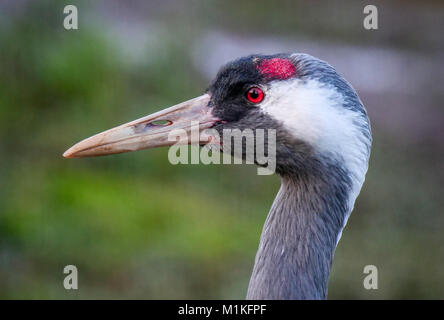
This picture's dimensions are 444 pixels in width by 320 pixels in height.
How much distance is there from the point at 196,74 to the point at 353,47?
2.78m

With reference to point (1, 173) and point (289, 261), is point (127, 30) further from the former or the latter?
point (289, 261)

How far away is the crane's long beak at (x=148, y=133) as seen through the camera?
3160 millimetres

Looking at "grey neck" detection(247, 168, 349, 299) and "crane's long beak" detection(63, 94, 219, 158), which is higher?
"crane's long beak" detection(63, 94, 219, 158)

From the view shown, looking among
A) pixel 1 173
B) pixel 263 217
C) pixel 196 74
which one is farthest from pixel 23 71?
pixel 263 217

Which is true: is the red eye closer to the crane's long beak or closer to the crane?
the crane

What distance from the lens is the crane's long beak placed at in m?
3.16

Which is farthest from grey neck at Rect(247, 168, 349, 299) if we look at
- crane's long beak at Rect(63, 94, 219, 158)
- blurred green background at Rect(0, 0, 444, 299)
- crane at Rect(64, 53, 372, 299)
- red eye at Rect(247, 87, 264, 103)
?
blurred green background at Rect(0, 0, 444, 299)

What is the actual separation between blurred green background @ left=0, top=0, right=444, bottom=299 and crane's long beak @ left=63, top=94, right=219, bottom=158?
2.67 metres

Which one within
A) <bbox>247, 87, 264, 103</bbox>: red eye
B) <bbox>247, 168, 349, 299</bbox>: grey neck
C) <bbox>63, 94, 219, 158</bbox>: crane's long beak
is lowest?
<bbox>247, 168, 349, 299</bbox>: grey neck

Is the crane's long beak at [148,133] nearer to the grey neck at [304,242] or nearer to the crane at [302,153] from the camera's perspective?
the crane at [302,153]

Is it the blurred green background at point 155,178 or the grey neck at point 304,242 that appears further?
the blurred green background at point 155,178

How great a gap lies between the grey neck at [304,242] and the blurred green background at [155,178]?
8.97ft

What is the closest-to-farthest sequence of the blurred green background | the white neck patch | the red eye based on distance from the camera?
the white neck patch
the red eye
the blurred green background

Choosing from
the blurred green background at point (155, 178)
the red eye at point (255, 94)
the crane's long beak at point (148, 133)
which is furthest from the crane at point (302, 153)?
the blurred green background at point (155, 178)
